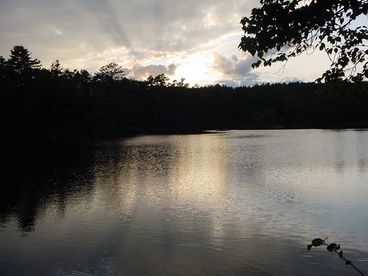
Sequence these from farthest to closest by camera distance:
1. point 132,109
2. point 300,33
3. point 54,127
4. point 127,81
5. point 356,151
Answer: point 127,81
point 132,109
point 54,127
point 356,151
point 300,33

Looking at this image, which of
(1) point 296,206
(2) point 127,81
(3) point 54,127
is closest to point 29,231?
(1) point 296,206

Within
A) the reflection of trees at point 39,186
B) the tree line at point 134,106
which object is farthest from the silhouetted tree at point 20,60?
the reflection of trees at point 39,186

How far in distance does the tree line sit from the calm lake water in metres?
7.67

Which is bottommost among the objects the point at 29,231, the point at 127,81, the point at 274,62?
the point at 29,231

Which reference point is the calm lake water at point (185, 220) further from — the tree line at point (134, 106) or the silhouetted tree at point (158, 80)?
the silhouetted tree at point (158, 80)

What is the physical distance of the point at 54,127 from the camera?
83.2 meters

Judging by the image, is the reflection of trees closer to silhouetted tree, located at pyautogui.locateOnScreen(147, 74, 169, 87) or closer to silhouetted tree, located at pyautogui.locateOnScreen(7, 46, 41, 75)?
silhouetted tree, located at pyautogui.locateOnScreen(7, 46, 41, 75)

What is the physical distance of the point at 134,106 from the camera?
132 m

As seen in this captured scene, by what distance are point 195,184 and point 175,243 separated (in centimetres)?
1363

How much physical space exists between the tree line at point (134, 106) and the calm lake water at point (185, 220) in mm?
7667

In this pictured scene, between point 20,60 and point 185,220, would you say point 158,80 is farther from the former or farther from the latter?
point 185,220

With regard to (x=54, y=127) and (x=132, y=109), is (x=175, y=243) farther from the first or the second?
(x=132, y=109)

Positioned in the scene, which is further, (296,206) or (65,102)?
(65,102)

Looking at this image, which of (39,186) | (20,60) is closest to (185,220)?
(39,186)
